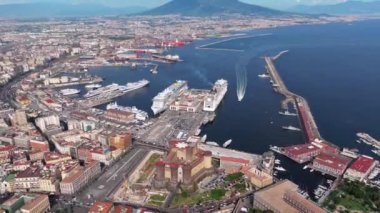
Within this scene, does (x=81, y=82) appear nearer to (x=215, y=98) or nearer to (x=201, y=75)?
(x=201, y=75)

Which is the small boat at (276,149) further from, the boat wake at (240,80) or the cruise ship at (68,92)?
the cruise ship at (68,92)

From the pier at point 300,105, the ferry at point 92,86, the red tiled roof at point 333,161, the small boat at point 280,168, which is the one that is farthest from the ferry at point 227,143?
the ferry at point 92,86

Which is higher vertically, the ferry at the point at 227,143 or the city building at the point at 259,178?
the city building at the point at 259,178

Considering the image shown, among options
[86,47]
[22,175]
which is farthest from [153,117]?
[86,47]

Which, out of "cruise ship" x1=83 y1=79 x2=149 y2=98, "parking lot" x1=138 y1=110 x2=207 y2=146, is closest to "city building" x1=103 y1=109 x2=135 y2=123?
"parking lot" x1=138 y1=110 x2=207 y2=146

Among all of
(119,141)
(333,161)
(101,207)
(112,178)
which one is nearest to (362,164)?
(333,161)

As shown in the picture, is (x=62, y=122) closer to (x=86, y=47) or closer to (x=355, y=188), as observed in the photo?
(x=355, y=188)
